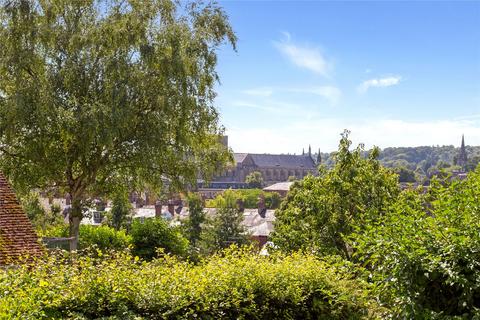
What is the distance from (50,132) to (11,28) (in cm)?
446

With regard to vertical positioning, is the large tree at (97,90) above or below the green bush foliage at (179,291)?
above

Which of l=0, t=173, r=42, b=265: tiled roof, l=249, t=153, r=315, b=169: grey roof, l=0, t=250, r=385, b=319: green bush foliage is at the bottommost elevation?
l=0, t=250, r=385, b=319: green bush foliage

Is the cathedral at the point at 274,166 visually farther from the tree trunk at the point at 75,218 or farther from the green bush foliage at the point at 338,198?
the green bush foliage at the point at 338,198

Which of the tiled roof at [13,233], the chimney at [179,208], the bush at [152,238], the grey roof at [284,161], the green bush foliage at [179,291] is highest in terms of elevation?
the grey roof at [284,161]

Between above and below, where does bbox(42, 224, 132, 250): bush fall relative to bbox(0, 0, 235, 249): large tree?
below

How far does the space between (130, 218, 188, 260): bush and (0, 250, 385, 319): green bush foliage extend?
39.5 feet

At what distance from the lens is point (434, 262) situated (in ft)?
Result: 20.3

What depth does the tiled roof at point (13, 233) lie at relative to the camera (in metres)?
12.2

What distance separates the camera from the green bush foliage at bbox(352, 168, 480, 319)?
618 centimetres

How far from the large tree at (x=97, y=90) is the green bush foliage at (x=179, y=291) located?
36.6 ft

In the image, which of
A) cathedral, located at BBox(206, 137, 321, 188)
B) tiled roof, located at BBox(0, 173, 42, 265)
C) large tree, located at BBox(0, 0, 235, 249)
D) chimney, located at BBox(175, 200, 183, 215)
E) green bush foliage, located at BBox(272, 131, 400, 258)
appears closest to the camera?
tiled roof, located at BBox(0, 173, 42, 265)

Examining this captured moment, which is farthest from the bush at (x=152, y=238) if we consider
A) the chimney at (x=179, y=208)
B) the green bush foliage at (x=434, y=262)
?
the chimney at (x=179, y=208)

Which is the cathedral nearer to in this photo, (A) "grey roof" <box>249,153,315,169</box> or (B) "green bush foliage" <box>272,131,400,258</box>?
(A) "grey roof" <box>249,153,315,169</box>

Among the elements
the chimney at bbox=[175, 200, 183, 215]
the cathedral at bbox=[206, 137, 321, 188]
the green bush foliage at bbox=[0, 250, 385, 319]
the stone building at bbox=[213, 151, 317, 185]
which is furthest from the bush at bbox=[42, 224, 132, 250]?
the stone building at bbox=[213, 151, 317, 185]
